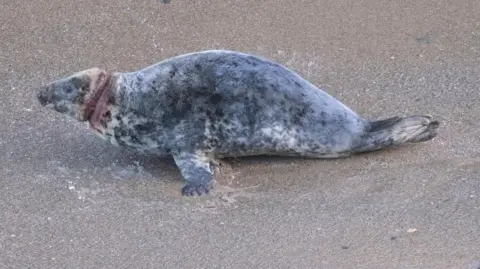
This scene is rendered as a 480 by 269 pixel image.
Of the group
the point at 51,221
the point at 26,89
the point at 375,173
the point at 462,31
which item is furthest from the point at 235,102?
the point at 462,31

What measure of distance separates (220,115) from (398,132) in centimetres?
89

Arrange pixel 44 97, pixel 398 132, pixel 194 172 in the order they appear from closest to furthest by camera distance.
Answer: pixel 194 172
pixel 398 132
pixel 44 97

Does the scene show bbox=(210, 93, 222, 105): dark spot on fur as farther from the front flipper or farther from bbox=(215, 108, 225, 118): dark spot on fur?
the front flipper

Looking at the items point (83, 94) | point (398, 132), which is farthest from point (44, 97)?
point (398, 132)

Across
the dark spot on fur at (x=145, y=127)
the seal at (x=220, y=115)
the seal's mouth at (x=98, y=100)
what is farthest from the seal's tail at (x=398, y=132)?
the seal's mouth at (x=98, y=100)

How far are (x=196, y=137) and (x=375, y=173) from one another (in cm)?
90

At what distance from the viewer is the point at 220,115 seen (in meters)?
5.43

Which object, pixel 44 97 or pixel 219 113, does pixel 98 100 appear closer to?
pixel 44 97

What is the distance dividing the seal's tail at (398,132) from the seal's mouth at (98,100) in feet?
4.20

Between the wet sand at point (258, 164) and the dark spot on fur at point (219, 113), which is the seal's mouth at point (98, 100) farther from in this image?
the dark spot on fur at point (219, 113)

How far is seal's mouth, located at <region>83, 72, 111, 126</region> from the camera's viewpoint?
18.2 ft

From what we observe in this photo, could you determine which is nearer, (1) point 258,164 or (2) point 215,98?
(2) point 215,98

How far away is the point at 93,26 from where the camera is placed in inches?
274

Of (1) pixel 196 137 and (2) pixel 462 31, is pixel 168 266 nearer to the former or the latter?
(1) pixel 196 137
